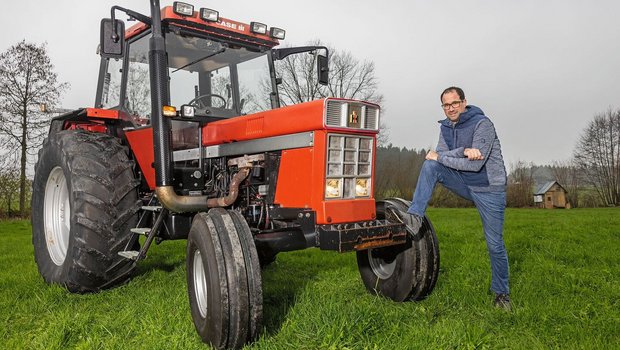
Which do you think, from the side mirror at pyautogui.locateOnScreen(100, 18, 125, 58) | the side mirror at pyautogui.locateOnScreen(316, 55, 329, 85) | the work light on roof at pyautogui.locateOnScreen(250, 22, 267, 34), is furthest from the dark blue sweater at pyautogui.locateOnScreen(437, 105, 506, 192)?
the side mirror at pyautogui.locateOnScreen(100, 18, 125, 58)

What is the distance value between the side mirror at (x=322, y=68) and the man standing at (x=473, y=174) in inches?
53.0

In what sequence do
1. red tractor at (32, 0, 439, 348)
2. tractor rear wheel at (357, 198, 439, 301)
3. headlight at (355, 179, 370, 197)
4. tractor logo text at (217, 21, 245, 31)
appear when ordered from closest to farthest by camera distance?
red tractor at (32, 0, 439, 348) < headlight at (355, 179, 370, 197) < tractor rear wheel at (357, 198, 439, 301) < tractor logo text at (217, 21, 245, 31)

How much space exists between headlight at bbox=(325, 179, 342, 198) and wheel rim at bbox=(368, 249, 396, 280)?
1.13 m

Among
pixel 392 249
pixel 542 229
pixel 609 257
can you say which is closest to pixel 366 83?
pixel 542 229

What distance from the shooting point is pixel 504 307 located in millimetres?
3959

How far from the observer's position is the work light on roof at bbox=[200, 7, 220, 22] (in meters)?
4.30

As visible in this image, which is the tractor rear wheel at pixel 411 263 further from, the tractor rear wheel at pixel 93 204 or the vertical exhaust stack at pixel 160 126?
the tractor rear wheel at pixel 93 204

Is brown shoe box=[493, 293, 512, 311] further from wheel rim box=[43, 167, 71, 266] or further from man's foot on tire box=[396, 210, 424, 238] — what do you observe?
wheel rim box=[43, 167, 71, 266]

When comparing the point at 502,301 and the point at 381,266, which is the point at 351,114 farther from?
the point at 502,301

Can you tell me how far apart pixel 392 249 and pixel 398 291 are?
369 millimetres

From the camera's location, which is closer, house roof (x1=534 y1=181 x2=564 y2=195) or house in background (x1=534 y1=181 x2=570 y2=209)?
house in background (x1=534 y1=181 x2=570 y2=209)

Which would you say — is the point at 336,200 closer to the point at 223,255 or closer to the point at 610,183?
the point at 223,255

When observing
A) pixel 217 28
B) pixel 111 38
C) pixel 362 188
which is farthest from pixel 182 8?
pixel 362 188

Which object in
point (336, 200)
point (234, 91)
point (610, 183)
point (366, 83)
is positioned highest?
point (366, 83)
